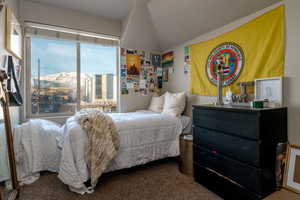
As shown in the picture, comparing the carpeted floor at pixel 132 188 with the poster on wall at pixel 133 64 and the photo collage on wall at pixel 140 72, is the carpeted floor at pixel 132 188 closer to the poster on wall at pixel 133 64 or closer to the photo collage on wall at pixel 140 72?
the photo collage on wall at pixel 140 72

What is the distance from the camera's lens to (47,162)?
2.05 metres

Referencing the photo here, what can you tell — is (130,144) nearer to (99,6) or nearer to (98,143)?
(98,143)

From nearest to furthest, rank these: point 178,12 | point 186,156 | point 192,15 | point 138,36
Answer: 1. point 186,156
2. point 192,15
3. point 178,12
4. point 138,36

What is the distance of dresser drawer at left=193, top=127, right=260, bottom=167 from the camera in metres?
1.29

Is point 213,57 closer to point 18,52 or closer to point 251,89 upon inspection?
point 251,89

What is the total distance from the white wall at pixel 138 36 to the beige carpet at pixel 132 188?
1.57 meters

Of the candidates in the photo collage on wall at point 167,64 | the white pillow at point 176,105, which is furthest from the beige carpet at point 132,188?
the photo collage on wall at point 167,64

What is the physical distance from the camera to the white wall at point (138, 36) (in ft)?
9.36

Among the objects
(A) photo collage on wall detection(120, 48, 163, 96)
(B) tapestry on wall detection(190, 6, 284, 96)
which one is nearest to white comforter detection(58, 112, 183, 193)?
(B) tapestry on wall detection(190, 6, 284, 96)

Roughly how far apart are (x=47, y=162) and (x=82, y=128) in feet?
2.76

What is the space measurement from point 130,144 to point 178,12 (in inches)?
83.9

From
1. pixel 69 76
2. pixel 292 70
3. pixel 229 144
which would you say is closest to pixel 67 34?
pixel 69 76

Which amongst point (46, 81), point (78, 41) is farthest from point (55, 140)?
point (78, 41)

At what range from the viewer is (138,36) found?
3.20m
